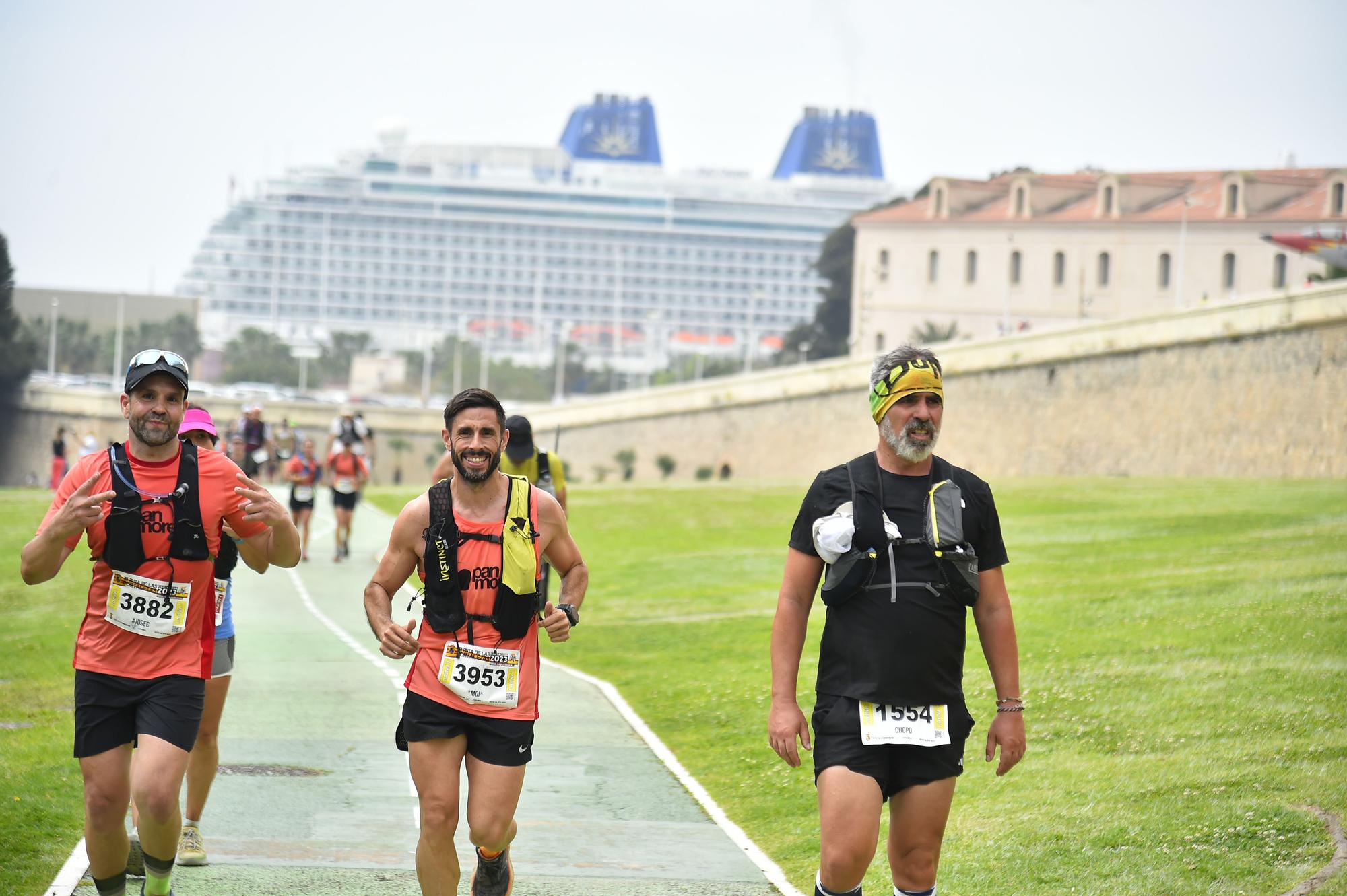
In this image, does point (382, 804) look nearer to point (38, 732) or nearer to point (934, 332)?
point (38, 732)

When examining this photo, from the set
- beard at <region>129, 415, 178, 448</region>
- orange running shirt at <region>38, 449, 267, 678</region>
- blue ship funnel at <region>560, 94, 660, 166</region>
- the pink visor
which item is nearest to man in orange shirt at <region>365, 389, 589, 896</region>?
orange running shirt at <region>38, 449, 267, 678</region>

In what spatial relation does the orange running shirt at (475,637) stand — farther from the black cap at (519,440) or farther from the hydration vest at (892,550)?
the black cap at (519,440)

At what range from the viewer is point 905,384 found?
16.4 ft

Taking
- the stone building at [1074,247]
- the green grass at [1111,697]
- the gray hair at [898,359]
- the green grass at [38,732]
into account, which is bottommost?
the green grass at [38,732]

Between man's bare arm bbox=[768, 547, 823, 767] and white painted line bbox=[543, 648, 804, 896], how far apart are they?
71.4 inches

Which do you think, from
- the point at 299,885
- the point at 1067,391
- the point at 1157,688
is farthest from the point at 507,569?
the point at 1067,391

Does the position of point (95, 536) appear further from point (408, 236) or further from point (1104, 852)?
point (408, 236)

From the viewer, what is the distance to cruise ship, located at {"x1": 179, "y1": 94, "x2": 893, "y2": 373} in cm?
15450

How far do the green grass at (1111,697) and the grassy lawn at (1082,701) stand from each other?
0.02m

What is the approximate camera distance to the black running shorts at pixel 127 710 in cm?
527

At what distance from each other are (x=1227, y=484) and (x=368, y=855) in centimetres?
2371

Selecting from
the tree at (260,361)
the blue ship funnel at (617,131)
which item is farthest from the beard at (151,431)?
the blue ship funnel at (617,131)

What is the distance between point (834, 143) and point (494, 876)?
194 metres

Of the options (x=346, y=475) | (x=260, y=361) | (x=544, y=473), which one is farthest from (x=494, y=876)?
(x=260, y=361)
